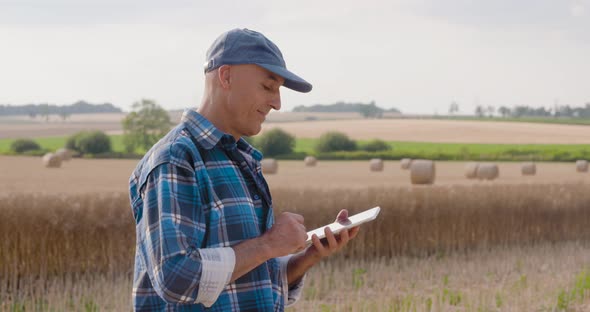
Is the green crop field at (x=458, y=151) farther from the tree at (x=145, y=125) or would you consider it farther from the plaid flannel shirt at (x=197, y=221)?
the plaid flannel shirt at (x=197, y=221)

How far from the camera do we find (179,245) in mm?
1837

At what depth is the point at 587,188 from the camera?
1304 cm

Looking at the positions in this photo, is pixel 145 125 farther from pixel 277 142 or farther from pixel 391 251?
pixel 391 251

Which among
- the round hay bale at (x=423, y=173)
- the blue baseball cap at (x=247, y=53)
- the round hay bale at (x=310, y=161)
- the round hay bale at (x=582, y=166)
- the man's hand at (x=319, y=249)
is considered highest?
the blue baseball cap at (x=247, y=53)

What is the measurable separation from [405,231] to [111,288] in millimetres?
4182

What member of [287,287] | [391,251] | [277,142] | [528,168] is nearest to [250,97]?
[287,287]

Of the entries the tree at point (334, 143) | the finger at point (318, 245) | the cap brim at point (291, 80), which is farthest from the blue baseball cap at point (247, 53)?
the tree at point (334, 143)

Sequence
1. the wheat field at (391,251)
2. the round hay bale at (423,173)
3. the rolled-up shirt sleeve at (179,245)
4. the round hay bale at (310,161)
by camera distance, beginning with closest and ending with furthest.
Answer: the rolled-up shirt sleeve at (179,245) < the wheat field at (391,251) < the round hay bale at (423,173) < the round hay bale at (310,161)

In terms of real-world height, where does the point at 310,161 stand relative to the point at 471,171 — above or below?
below

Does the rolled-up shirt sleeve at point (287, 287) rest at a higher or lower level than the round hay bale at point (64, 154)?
higher

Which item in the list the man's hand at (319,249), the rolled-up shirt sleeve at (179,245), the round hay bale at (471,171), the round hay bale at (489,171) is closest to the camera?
the rolled-up shirt sleeve at (179,245)

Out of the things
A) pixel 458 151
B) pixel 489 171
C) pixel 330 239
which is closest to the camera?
pixel 330 239

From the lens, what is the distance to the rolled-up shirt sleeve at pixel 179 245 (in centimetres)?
184

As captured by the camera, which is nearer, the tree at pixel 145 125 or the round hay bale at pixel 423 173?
the round hay bale at pixel 423 173
